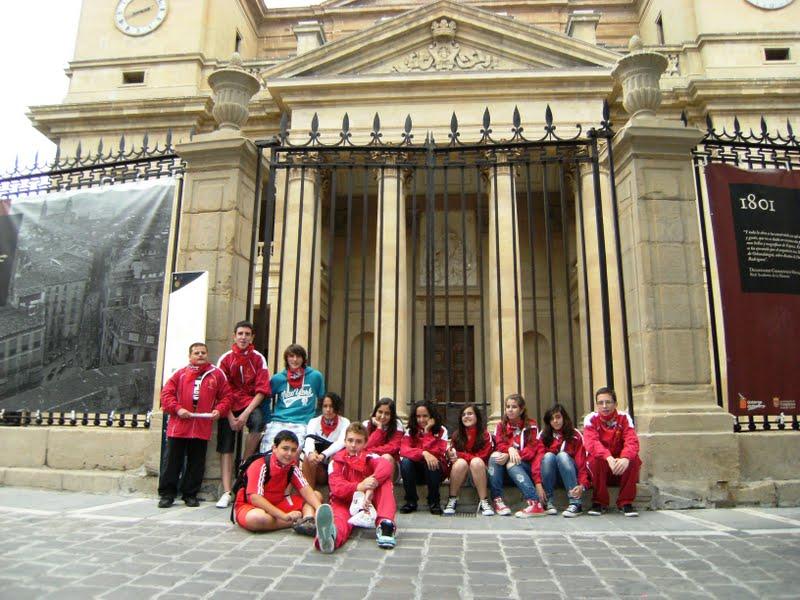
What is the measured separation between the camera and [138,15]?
79.0 feet

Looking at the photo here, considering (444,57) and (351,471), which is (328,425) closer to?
(351,471)

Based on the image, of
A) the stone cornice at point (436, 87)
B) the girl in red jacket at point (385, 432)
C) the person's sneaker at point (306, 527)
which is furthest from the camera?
the stone cornice at point (436, 87)

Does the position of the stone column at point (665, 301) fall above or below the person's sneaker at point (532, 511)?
above

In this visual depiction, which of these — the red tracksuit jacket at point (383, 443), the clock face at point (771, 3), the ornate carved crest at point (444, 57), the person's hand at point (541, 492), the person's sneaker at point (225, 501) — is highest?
the clock face at point (771, 3)

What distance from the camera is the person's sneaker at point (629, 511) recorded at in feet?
17.9

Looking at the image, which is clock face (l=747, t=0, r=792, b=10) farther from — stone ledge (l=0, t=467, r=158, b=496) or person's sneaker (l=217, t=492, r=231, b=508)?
stone ledge (l=0, t=467, r=158, b=496)

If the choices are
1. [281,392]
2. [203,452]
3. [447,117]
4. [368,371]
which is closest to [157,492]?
[203,452]

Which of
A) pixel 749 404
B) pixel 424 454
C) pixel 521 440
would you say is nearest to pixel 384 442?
pixel 424 454

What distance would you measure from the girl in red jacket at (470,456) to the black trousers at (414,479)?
16 cm

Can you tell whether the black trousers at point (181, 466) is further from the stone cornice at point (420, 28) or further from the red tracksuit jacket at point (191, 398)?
A: the stone cornice at point (420, 28)

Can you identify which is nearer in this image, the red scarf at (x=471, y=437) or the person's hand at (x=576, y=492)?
the person's hand at (x=576, y=492)

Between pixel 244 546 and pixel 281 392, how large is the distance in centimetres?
220

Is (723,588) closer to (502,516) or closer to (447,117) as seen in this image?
(502,516)

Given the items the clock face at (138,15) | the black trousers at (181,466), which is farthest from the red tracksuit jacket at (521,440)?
the clock face at (138,15)
